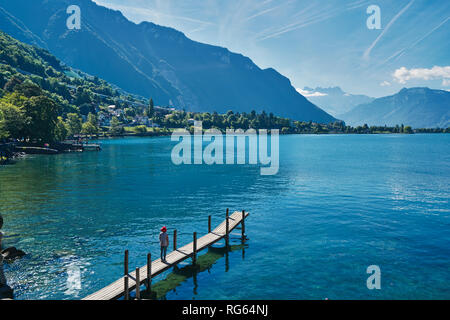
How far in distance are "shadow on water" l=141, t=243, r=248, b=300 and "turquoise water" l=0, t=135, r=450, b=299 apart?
56cm

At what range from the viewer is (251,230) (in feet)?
151

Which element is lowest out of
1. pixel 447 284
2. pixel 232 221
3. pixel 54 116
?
pixel 447 284

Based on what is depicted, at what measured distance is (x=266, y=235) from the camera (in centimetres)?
4369

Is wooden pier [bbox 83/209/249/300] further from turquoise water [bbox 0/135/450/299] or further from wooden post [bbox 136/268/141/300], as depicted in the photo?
turquoise water [bbox 0/135/450/299]

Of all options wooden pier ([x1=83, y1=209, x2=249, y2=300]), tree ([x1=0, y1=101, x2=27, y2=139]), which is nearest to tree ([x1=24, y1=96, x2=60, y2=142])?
tree ([x1=0, y1=101, x2=27, y2=139])

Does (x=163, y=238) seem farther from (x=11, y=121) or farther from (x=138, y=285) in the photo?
(x=11, y=121)

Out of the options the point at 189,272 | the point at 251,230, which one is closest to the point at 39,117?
the point at 251,230

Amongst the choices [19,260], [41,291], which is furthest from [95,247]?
[41,291]

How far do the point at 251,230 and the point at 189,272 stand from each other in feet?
49.6

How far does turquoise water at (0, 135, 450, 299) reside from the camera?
98.3ft

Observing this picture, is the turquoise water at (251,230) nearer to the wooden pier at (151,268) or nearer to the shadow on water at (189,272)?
the shadow on water at (189,272)
